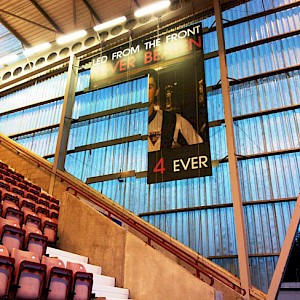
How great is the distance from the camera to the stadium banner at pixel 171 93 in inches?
254

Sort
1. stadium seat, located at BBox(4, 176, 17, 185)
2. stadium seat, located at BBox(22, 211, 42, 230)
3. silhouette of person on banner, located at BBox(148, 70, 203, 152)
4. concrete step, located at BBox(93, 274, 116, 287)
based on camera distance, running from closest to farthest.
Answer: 1. concrete step, located at BBox(93, 274, 116, 287)
2. stadium seat, located at BBox(22, 211, 42, 230)
3. stadium seat, located at BBox(4, 176, 17, 185)
4. silhouette of person on banner, located at BBox(148, 70, 203, 152)

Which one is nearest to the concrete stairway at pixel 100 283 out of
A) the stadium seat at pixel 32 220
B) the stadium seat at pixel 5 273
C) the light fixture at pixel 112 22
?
the stadium seat at pixel 32 220

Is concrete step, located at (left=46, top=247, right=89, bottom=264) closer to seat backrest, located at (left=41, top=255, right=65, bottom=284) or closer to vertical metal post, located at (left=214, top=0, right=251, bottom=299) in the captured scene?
seat backrest, located at (left=41, top=255, right=65, bottom=284)

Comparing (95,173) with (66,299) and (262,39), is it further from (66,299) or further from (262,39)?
(66,299)

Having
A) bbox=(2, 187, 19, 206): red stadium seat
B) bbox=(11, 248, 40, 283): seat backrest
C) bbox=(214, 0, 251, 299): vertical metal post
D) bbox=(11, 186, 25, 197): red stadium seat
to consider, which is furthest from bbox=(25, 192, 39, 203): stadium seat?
bbox=(214, 0, 251, 299): vertical metal post

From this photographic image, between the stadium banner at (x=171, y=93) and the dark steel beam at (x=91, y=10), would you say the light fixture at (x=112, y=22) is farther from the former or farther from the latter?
the dark steel beam at (x=91, y=10)

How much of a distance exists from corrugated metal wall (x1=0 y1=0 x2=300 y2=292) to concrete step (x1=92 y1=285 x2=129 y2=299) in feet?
8.84

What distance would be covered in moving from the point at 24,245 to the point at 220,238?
3.88 metres

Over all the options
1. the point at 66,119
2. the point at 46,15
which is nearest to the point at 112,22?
the point at 46,15

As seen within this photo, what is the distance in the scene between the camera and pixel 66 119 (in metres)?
8.62

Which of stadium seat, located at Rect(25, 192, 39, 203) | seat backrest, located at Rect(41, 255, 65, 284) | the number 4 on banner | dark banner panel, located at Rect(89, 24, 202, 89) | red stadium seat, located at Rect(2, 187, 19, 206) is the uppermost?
dark banner panel, located at Rect(89, 24, 202, 89)

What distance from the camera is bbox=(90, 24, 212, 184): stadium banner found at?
645 cm

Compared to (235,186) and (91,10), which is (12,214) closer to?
(235,186)

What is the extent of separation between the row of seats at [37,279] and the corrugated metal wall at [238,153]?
12.4 feet
